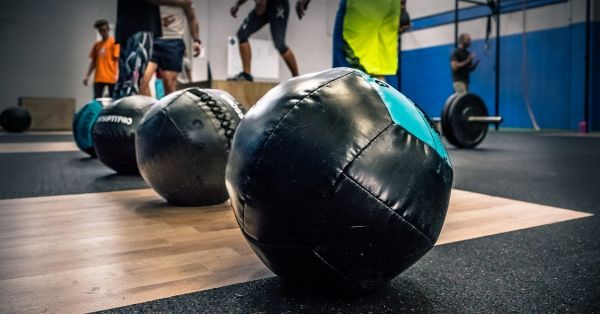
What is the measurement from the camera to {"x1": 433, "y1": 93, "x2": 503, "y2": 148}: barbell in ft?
16.7

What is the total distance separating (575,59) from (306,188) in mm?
10170

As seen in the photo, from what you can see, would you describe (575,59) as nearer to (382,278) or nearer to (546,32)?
(546,32)

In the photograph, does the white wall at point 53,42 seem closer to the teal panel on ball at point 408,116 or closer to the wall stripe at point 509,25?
the wall stripe at point 509,25

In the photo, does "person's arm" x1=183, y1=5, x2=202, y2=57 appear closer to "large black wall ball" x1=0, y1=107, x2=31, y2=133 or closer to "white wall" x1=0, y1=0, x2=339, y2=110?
"large black wall ball" x1=0, y1=107, x2=31, y2=133

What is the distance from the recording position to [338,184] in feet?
3.15

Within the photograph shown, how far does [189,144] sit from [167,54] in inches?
92.5

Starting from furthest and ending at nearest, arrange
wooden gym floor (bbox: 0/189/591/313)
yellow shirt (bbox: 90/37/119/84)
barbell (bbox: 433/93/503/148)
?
yellow shirt (bbox: 90/37/119/84) < barbell (bbox: 433/93/503/148) < wooden gym floor (bbox: 0/189/591/313)

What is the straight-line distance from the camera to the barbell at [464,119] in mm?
5082

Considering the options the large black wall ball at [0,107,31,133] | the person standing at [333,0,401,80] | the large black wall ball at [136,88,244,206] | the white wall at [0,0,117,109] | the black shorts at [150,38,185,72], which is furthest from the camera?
the white wall at [0,0,117,109]

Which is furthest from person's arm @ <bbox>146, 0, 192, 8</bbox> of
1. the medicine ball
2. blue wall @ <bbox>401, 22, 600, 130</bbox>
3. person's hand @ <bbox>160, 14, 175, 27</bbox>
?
blue wall @ <bbox>401, 22, 600, 130</bbox>

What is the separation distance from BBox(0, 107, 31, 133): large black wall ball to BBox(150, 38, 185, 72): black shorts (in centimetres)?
537

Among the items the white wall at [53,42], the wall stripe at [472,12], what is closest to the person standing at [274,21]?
the wall stripe at [472,12]

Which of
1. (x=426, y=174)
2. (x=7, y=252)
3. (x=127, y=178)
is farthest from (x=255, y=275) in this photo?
(x=127, y=178)

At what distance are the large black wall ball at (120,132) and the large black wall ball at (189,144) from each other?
91 cm
